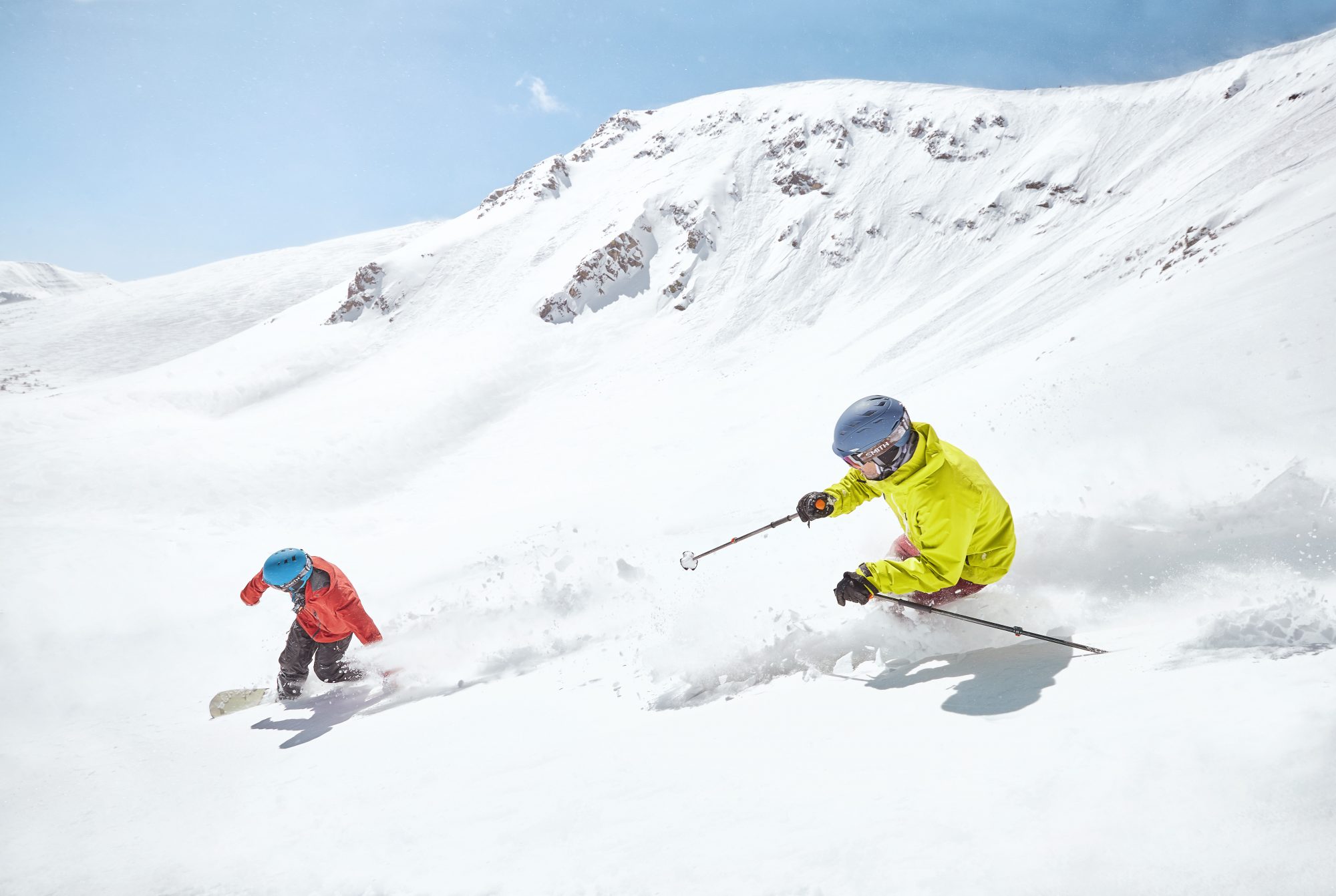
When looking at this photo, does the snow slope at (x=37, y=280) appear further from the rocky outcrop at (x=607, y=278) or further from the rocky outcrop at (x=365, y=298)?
the rocky outcrop at (x=607, y=278)

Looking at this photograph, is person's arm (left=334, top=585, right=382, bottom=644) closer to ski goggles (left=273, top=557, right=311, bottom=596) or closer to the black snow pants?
the black snow pants

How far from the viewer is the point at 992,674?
372 cm

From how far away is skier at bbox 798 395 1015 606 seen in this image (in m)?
4.15

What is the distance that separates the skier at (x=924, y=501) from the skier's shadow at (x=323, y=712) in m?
4.81

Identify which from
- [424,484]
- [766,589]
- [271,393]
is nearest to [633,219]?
[271,393]

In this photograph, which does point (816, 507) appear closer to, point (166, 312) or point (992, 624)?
point (992, 624)

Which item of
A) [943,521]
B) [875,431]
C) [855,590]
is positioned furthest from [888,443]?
[855,590]

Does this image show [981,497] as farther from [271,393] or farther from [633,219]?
[633,219]

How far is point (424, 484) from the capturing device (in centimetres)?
2152

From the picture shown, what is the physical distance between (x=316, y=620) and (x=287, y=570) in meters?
0.68

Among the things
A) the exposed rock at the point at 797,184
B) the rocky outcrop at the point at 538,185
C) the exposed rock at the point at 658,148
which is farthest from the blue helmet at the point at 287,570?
the exposed rock at the point at 658,148

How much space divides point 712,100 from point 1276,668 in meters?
69.0

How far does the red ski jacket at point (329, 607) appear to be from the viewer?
6.79 meters

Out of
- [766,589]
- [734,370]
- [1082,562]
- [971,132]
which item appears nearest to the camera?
[1082,562]
